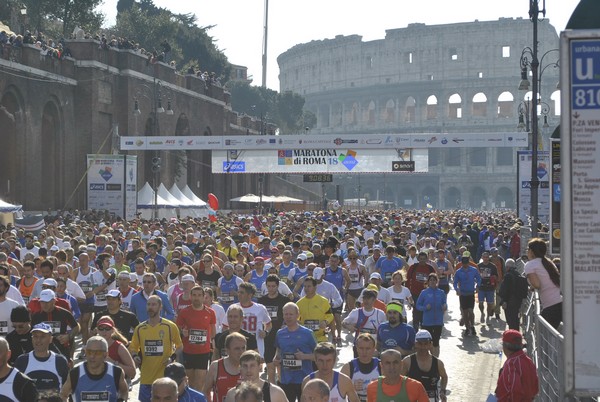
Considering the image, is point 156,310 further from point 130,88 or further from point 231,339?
point 130,88

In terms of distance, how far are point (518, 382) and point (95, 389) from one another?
3.27 m

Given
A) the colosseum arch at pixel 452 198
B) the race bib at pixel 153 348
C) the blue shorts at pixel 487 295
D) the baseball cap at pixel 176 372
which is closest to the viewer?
the baseball cap at pixel 176 372

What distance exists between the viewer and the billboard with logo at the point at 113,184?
3766cm

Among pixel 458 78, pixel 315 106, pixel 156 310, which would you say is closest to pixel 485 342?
pixel 156 310

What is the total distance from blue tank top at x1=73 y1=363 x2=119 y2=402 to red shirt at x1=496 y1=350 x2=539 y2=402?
3027mm

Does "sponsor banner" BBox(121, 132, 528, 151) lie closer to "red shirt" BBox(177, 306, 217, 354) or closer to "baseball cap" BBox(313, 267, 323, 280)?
"baseball cap" BBox(313, 267, 323, 280)

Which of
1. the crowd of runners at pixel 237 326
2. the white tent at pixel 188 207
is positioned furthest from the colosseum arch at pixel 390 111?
the crowd of runners at pixel 237 326

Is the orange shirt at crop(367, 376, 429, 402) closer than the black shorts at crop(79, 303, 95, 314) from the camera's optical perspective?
Yes

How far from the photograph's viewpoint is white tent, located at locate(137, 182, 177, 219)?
45.9m

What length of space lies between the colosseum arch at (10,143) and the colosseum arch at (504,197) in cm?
9034

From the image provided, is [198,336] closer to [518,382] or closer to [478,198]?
[518,382]

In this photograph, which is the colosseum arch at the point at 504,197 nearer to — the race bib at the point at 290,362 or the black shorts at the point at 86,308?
the black shorts at the point at 86,308

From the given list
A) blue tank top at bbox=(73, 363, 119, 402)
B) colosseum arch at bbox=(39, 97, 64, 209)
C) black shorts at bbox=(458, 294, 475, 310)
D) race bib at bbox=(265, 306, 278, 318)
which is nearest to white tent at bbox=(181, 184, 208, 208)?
colosseum arch at bbox=(39, 97, 64, 209)

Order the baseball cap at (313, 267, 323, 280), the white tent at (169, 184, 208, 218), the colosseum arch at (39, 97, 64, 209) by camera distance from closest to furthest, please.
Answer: the baseball cap at (313, 267, 323, 280) < the colosseum arch at (39, 97, 64, 209) < the white tent at (169, 184, 208, 218)
